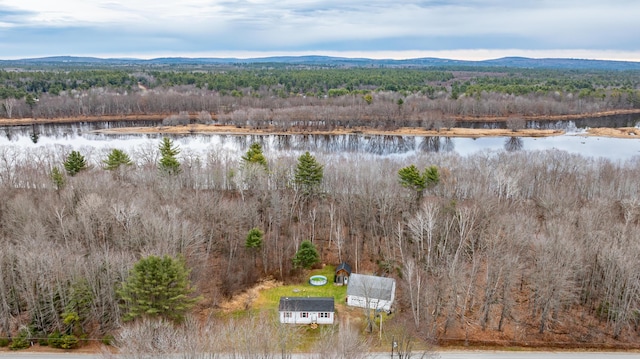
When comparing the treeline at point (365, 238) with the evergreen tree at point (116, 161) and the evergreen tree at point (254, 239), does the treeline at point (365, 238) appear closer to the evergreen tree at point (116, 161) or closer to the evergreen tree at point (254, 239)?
the evergreen tree at point (116, 161)

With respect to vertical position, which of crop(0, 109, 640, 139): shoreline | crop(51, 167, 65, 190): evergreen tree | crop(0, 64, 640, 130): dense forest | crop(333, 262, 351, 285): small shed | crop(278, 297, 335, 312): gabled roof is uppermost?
crop(0, 64, 640, 130): dense forest

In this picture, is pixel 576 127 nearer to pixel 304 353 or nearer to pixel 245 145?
pixel 245 145

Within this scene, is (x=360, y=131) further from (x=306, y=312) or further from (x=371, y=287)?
(x=306, y=312)

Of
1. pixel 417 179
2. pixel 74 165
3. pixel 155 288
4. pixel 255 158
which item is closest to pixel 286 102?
pixel 255 158

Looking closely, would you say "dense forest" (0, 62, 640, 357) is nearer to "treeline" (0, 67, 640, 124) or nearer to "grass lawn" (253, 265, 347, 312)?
"grass lawn" (253, 265, 347, 312)

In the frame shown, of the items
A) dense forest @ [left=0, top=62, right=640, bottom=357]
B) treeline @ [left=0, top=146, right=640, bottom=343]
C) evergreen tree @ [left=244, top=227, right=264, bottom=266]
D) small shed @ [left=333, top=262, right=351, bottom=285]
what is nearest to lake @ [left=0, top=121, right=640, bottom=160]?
dense forest @ [left=0, top=62, right=640, bottom=357]

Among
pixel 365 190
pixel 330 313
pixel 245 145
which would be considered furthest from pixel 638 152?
pixel 330 313
